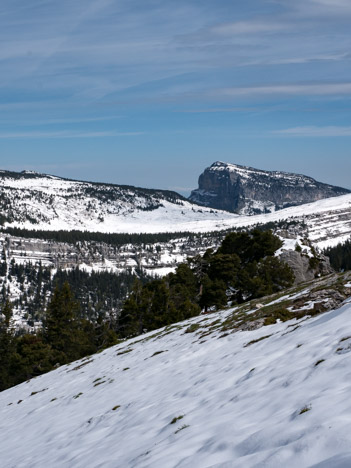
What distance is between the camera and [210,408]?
15.8 meters

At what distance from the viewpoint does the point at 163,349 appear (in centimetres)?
3369

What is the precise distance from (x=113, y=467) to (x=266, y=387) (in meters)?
5.67

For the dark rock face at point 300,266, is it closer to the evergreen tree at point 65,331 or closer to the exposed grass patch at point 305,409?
the evergreen tree at point 65,331

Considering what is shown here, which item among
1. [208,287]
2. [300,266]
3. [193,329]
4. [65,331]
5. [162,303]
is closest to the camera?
[193,329]

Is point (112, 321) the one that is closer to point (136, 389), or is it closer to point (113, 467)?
point (136, 389)

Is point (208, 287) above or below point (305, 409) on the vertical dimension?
below

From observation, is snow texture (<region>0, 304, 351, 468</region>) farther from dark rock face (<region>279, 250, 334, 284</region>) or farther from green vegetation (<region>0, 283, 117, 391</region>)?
dark rock face (<region>279, 250, 334, 284</region>)

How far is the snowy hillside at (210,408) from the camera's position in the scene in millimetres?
10492

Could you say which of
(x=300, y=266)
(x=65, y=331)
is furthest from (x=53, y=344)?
(x=300, y=266)

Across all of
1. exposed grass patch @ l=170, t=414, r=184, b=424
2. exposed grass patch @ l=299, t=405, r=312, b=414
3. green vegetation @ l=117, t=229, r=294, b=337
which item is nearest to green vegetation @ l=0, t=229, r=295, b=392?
green vegetation @ l=117, t=229, r=294, b=337

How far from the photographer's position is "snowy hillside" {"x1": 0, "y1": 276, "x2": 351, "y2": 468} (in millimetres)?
10492

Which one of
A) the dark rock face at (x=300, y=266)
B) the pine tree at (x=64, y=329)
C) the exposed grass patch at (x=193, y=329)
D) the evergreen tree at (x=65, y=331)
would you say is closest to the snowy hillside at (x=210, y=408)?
the exposed grass patch at (x=193, y=329)

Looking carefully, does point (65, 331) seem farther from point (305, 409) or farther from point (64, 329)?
point (305, 409)

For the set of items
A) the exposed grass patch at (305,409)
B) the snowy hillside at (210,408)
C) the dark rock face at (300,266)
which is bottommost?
the dark rock face at (300,266)
